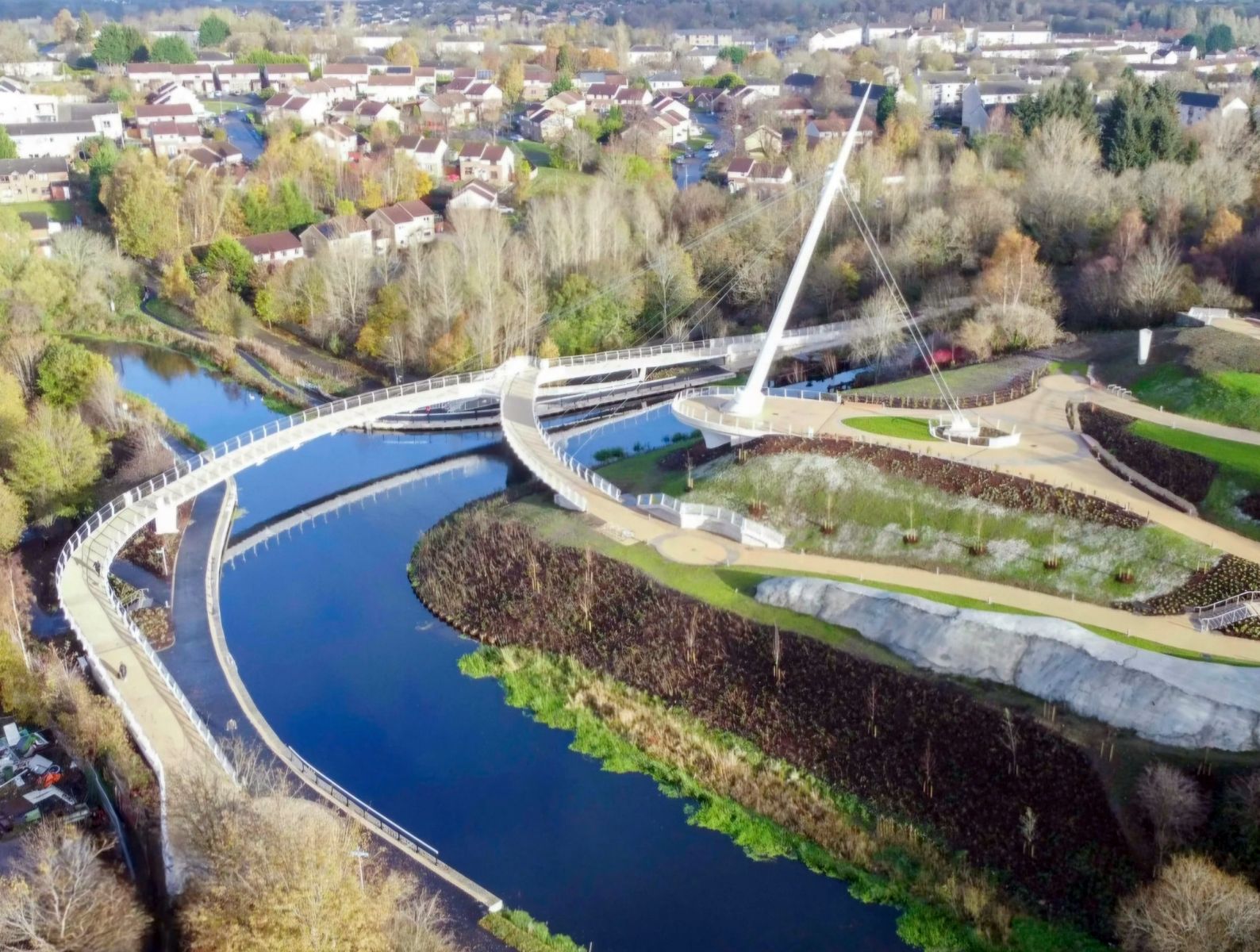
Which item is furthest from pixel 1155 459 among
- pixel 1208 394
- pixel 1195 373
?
pixel 1195 373

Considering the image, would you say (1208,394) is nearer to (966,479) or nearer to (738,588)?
(966,479)

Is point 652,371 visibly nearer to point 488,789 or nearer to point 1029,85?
point 488,789

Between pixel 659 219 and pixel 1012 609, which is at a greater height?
pixel 659 219

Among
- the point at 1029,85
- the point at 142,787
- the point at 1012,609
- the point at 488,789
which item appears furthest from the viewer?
the point at 1029,85

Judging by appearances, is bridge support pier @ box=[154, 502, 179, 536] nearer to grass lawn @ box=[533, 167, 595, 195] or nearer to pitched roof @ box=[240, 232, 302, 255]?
pitched roof @ box=[240, 232, 302, 255]

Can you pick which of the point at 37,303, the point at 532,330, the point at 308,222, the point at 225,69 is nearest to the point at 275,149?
the point at 308,222

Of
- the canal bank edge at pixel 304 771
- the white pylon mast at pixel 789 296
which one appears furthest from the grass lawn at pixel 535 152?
the canal bank edge at pixel 304 771
